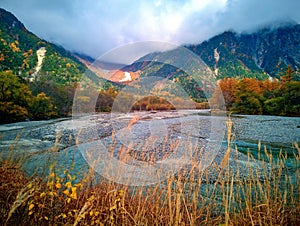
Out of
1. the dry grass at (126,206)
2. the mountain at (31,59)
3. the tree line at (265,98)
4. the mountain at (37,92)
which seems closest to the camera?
the dry grass at (126,206)

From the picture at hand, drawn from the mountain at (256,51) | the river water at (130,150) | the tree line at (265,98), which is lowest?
the river water at (130,150)

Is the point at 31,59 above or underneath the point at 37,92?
above

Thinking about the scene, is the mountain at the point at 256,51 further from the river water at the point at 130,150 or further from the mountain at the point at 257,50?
the river water at the point at 130,150

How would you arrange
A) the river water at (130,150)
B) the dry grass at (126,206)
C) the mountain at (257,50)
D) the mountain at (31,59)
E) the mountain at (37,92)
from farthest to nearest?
the mountain at (257,50)
the mountain at (31,59)
the mountain at (37,92)
the river water at (130,150)
the dry grass at (126,206)

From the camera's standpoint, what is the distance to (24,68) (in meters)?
73.6

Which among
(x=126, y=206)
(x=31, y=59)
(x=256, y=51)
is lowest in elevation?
(x=126, y=206)

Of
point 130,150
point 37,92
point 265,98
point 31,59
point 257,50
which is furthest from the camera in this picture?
point 257,50

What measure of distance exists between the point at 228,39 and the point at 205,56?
185 ft

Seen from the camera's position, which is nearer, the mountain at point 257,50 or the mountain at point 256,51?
the mountain at point 256,51

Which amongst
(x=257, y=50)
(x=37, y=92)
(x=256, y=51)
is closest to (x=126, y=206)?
(x=37, y=92)

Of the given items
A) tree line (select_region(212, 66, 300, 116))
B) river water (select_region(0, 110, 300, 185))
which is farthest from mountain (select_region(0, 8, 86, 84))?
river water (select_region(0, 110, 300, 185))

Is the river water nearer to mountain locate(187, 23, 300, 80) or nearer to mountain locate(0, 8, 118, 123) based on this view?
mountain locate(0, 8, 118, 123)

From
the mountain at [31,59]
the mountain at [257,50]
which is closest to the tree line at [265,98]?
the mountain at [31,59]

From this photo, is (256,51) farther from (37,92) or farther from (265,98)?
(37,92)
